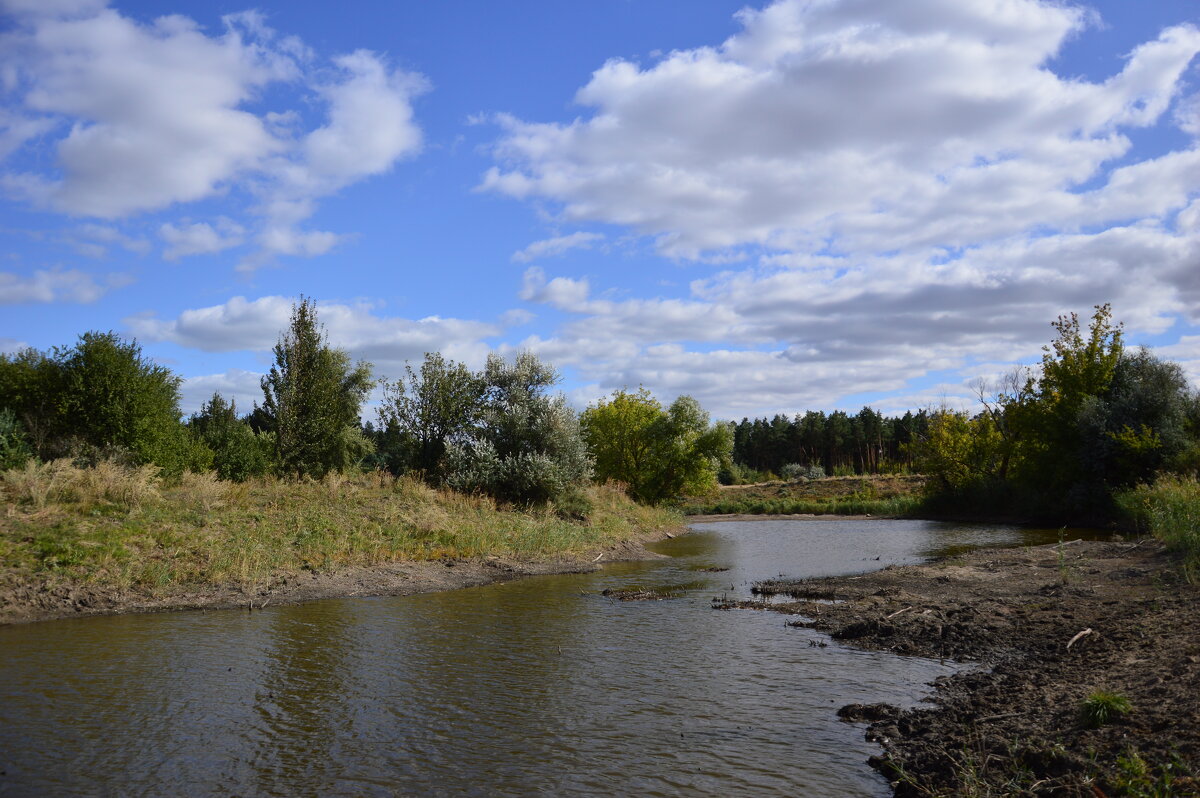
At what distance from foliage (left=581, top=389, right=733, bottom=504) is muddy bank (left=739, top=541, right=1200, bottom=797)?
35517mm

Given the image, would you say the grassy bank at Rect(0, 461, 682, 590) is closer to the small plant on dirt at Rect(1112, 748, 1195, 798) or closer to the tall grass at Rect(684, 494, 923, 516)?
the small plant on dirt at Rect(1112, 748, 1195, 798)

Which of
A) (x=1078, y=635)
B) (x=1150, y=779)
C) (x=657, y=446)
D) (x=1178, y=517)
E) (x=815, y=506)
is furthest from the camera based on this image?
(x=815, y=506)

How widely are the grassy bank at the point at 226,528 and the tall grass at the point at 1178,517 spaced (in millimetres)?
17570

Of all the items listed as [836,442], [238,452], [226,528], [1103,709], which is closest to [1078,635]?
[1103,709]

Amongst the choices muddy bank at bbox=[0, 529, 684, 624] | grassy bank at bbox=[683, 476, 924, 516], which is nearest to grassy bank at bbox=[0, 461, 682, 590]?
muddy bank at bbox=[0, 529, 684, 624]

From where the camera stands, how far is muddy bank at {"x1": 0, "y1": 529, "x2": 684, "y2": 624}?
15.2 m

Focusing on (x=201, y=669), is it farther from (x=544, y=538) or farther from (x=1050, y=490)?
(x=1050, y=490)

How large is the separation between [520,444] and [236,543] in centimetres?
1600

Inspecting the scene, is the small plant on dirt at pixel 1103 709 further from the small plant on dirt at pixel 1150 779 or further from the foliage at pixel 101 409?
the foliage at pixel 101 409

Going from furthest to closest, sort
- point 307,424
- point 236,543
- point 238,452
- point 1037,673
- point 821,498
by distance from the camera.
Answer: point 821,498, point 238,452, point 307,424, point 236,543, point 1037,673

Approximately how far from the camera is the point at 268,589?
58.1 ft

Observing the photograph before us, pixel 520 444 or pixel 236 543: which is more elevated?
pixel 520 444

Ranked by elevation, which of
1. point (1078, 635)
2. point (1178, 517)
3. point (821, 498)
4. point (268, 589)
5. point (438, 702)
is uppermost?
point (1178, 517)

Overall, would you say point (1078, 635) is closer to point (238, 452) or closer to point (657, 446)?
point (238, 452)
